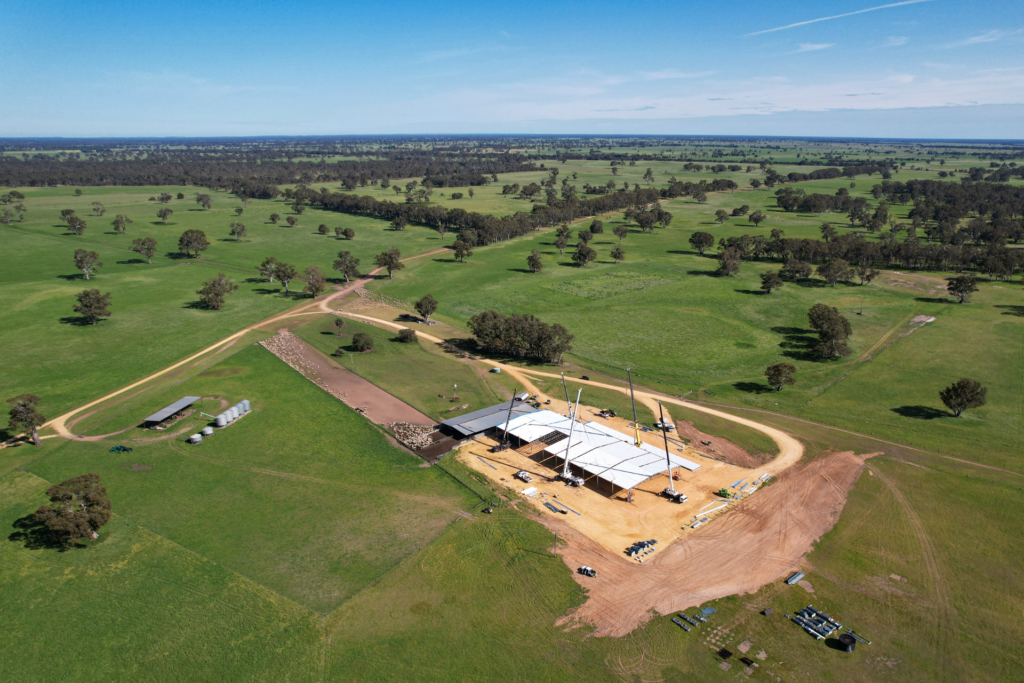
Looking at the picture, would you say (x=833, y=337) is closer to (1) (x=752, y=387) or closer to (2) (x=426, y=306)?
(1) (x=752, y=387)

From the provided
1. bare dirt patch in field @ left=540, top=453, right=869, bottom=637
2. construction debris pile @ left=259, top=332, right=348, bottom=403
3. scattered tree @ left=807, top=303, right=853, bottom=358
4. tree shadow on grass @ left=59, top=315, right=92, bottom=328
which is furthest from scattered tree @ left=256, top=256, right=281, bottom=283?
scattered tree @ left=807, top=303, right=853, bottom=358

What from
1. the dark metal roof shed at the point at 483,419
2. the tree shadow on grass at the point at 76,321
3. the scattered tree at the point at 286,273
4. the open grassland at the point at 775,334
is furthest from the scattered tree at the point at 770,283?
the tree shadow on grass at the point at 76,321

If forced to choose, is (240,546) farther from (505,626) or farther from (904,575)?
(904,575)

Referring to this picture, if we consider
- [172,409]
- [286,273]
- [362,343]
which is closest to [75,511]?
[172,409]

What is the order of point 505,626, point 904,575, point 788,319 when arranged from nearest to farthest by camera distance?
point 505,626, point 904,575, point 788,319

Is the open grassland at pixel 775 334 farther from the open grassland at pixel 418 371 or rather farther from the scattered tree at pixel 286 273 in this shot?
the scattered tree at pixel 286 273

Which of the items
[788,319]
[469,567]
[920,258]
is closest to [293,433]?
[469,567]
